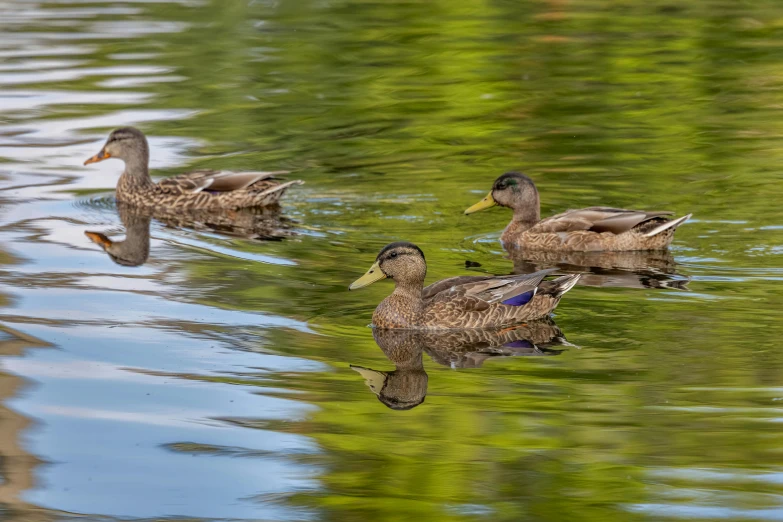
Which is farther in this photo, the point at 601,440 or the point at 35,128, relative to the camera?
the point at 35,128

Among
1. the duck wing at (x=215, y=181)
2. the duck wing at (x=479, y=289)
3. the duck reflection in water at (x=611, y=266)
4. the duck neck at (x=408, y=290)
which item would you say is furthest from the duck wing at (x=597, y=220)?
the duck wing at (x=215, y=181)

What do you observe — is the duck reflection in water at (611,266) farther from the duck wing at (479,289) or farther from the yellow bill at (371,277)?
the yellow bill at (371,277)

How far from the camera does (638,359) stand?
8516mm

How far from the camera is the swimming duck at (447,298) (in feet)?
31.4

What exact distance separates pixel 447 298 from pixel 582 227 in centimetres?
263

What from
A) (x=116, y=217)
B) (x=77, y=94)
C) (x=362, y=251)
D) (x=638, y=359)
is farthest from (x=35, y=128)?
(x=638, y=359)

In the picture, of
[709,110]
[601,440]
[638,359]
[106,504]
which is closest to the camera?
[106,504]

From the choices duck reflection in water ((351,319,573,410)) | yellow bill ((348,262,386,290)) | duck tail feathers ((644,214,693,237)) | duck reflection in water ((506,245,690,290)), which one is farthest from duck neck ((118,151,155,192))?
duck reflection in water ((351,319,573,410))

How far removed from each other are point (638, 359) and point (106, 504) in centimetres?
343

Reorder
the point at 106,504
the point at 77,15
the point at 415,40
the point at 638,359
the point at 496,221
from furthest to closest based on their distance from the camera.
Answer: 1. the point at 77,15
2. the point at 415,40
3. the point at 496,221
4. the point at 638,359
5. the point at 106,504

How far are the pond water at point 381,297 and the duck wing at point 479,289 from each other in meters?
0.37

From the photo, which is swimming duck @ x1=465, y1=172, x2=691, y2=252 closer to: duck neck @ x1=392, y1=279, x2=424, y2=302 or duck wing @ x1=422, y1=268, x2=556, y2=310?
duck wing @ x1=422, y1=268, x2=556, y2=310

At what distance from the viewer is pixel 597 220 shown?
1180cm

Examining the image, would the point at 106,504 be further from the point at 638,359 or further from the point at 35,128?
the point at 35,128
